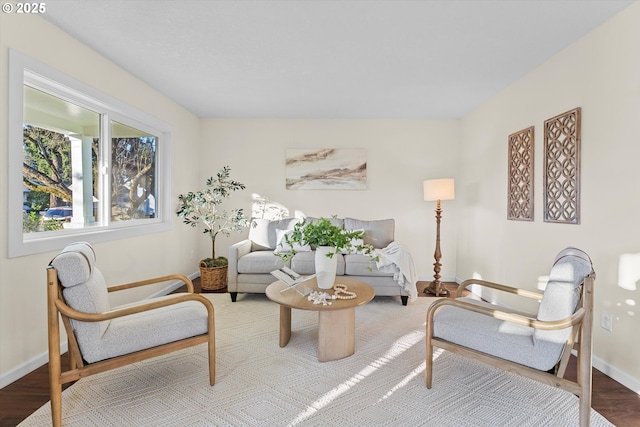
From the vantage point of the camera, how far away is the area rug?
1714mm

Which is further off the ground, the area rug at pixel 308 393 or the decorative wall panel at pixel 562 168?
the decorative wall panel at pixel 562 168

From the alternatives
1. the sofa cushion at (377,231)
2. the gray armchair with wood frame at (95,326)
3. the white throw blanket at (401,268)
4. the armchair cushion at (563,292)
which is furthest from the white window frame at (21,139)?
the armchair cushion at (563,292)

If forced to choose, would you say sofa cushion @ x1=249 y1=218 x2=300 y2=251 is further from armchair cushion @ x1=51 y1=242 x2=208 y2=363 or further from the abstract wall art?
armchair cushion @ x1=51 y1=242 x2=208 y2=363

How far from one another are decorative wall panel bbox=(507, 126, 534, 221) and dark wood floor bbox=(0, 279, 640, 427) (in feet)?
5.00

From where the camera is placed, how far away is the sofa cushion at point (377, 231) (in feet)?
13.7

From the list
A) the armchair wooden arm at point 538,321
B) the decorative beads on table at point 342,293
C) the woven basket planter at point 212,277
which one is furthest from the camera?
the woven basket planter at point 212,277

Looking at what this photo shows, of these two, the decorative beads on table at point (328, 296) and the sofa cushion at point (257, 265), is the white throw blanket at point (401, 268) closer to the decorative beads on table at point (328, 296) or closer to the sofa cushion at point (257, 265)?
the decorative beads on table at point (328, 296)

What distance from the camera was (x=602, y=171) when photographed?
2.27 metres

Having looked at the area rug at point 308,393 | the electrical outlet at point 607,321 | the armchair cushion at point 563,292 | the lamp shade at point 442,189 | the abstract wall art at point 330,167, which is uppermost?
the abstract wall art at point 330,167

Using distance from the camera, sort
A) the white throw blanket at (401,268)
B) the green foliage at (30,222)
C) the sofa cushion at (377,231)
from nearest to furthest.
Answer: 1. the green foliage at (30,222)
2. the white throw blanket at (401,268)
3. the sofa cushion at (377,231)

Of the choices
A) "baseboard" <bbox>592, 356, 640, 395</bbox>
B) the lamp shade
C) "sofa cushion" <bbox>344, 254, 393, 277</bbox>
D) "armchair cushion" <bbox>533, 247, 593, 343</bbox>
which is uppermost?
the lamp shade

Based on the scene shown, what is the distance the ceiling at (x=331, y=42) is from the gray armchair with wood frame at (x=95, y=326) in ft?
5.58

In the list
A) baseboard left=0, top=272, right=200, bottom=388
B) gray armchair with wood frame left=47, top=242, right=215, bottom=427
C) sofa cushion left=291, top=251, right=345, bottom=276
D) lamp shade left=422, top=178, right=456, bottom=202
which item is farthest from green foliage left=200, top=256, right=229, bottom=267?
lamp shade left=422, top=178, right=456, bottom=202

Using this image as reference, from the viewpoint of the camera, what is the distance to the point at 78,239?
2.59 meters
